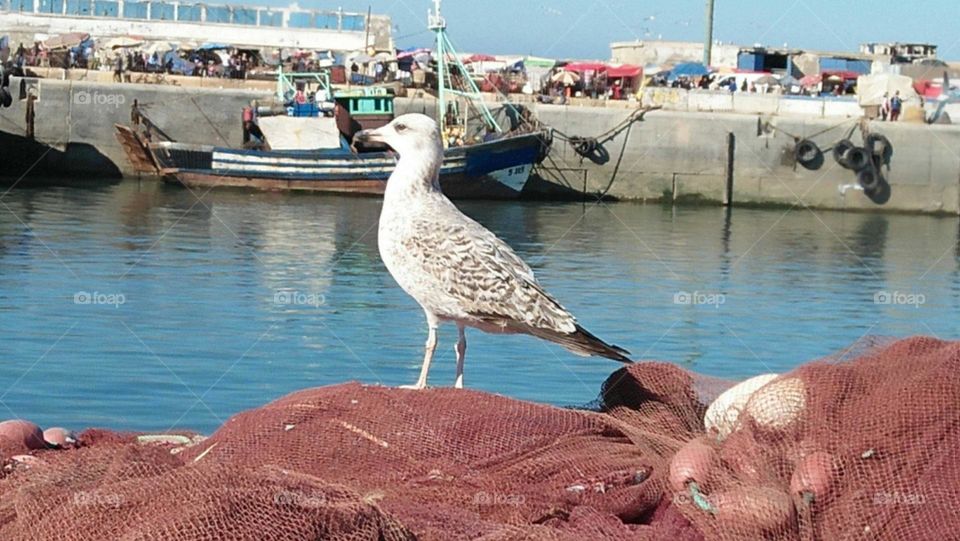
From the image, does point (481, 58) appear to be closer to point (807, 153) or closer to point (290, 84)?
point (290, 84)

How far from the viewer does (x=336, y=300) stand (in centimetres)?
1703

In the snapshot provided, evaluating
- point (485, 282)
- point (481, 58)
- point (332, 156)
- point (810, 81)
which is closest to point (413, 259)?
point (485, 282)

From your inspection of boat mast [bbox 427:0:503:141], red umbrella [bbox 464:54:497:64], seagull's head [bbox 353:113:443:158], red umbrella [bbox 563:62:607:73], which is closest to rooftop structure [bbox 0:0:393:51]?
red umbrella [bbox 464:54:497:64]

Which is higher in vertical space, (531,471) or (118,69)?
(118,69)

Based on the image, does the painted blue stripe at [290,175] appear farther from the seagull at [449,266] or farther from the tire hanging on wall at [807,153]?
the seagull at [449,266]

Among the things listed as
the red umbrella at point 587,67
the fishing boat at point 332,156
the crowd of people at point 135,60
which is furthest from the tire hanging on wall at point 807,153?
the crowd of people at point 135,60

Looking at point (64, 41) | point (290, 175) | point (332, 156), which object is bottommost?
point (290, 175)

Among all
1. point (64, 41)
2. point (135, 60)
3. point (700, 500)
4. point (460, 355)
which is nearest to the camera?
point (700, 500)

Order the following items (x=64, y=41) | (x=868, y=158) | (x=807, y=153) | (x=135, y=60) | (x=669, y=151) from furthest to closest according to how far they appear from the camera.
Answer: (x=64, y=41), (x=135, y=60), (x=669, y=151), (x=807, y=153), (x=868, y=158)

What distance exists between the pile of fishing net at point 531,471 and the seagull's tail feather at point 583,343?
958 mm

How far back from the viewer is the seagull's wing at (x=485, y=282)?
699cm

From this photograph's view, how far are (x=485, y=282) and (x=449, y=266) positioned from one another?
0.60 feet

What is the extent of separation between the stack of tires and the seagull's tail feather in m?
Answer: 31.6

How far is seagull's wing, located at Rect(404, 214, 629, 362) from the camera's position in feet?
22.9
